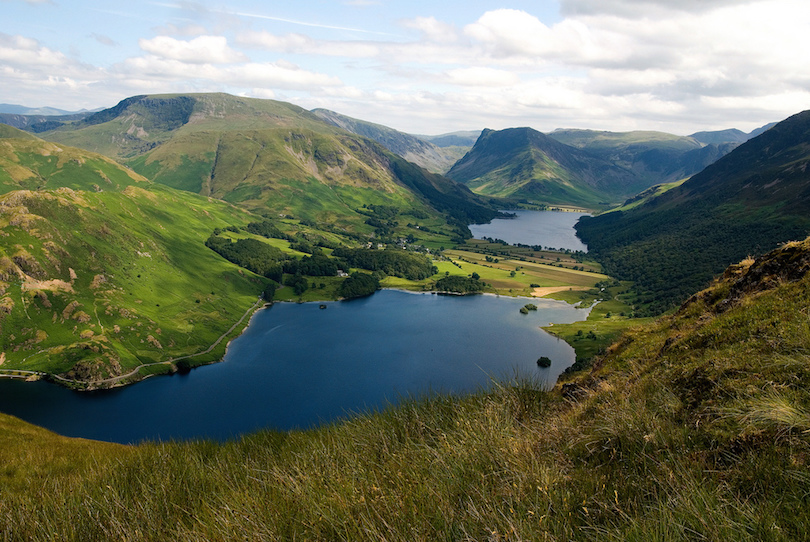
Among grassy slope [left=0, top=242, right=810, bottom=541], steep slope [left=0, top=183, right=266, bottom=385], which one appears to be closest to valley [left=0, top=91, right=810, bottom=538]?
grassy slope [left=0, top=242, right=810, bottom=541]

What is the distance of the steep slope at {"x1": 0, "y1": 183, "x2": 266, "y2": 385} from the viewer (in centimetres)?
12912

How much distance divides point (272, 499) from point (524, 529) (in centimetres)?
706

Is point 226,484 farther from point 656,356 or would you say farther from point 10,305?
point 10,305

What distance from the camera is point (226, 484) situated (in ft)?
44.0

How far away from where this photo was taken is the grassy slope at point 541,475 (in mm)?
8078

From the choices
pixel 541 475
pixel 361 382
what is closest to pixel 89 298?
pixel 361 382

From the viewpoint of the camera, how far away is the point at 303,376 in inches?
5123

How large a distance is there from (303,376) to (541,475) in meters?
129

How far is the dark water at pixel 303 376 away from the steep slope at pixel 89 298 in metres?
11.0

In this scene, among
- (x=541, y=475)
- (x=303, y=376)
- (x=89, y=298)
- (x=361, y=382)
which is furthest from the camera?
(x=89, y=298)

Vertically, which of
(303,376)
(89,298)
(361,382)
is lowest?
(303,376)

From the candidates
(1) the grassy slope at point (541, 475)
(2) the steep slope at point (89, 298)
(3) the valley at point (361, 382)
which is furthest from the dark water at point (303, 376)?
(1) the grassy slope at point (541, 475)

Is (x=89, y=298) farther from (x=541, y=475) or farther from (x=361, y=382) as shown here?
(x=541, y=475)

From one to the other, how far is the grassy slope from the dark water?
220 feet
